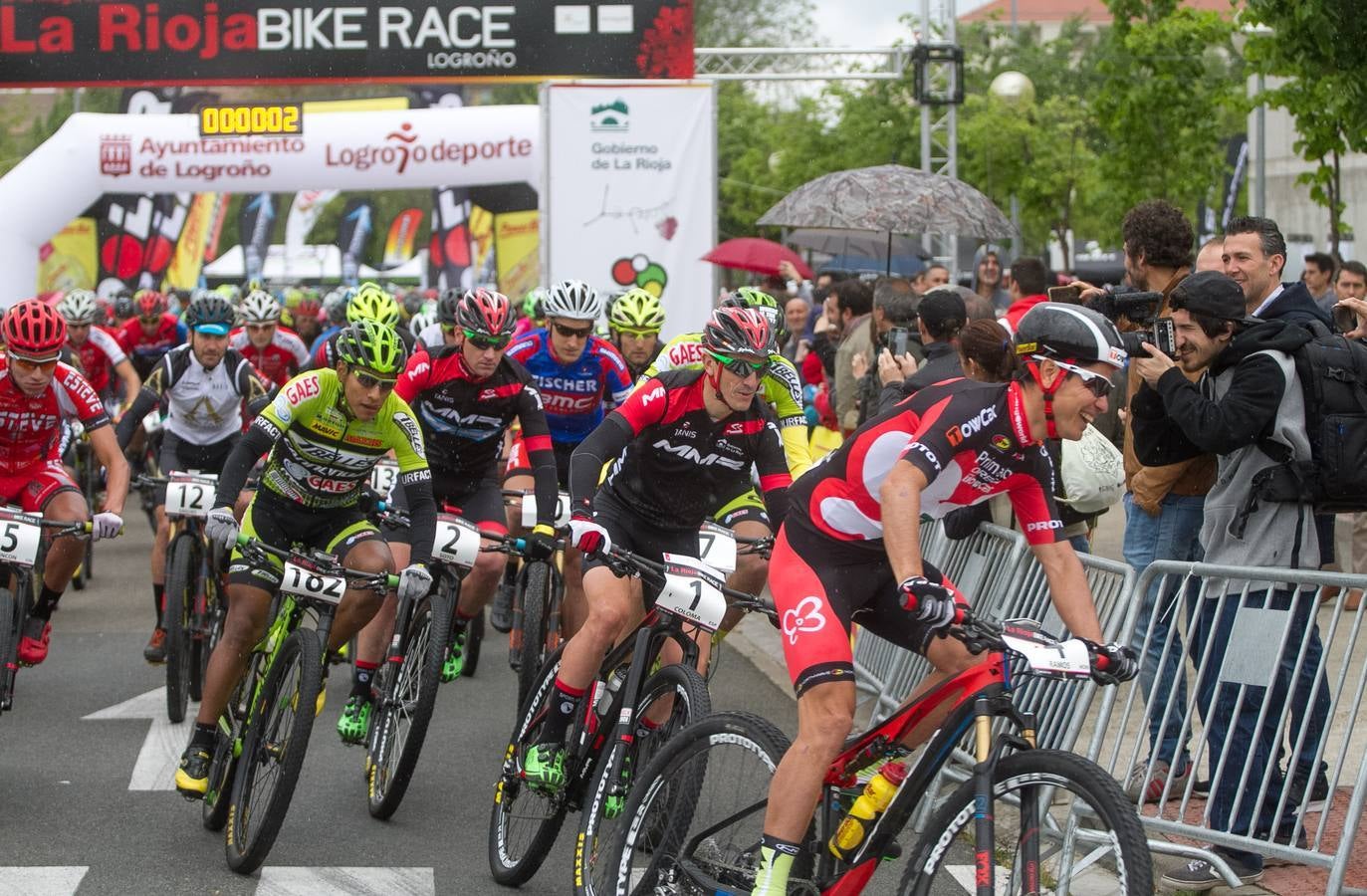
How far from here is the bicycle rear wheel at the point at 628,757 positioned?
5352 millimetres

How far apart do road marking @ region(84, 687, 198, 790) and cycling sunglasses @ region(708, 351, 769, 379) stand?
3.14 m

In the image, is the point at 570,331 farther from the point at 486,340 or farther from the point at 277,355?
the point at 277,355

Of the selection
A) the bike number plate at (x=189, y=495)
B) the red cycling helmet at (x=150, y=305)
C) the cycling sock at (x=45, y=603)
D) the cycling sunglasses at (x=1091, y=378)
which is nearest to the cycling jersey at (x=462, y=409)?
the bike number plate at (x=189, y=495)

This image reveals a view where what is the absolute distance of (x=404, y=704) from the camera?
7.04 metres

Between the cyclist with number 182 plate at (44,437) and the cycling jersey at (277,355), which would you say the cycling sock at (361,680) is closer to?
the cyclist with number 182 plate at (44,437)

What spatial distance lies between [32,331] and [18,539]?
112cm

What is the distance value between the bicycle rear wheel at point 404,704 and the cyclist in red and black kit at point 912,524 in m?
2.12

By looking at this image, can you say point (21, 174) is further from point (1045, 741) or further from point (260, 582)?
point (1045, 741)

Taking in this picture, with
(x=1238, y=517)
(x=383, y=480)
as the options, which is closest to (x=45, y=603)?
(x=383, y=480)

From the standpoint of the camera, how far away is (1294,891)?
5.59 m

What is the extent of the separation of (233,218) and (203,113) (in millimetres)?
39198

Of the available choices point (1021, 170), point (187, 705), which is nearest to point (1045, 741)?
point (187, 705)

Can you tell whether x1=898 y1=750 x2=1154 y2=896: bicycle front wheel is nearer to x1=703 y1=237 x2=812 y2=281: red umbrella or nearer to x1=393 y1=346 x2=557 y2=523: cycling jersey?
x1=393 y1=346 x2=557 y2=523: cycling jersey

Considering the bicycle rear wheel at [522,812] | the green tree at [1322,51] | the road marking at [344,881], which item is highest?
the green tree at [1322,51]
